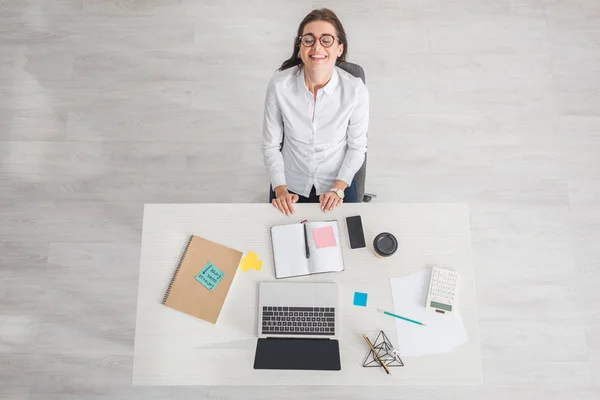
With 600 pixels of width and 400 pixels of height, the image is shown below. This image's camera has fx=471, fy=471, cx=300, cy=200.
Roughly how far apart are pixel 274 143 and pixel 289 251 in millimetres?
495

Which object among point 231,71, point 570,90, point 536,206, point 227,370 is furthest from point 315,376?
point 570,90

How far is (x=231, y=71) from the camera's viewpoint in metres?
2.87

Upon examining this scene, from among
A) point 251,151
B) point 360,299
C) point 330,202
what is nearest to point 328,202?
point 330,202

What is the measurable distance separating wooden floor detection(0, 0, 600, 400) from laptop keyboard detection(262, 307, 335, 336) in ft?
2.67

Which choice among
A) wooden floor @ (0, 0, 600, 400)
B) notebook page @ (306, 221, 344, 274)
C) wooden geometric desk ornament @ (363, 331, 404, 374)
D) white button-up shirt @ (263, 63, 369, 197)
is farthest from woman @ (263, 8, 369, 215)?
wooden floor @ (0, 0, 600, 400)

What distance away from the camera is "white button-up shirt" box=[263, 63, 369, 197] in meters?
1.81

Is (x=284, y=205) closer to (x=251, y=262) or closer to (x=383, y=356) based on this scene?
(x=251, y=262)

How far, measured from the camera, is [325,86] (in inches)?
69.6

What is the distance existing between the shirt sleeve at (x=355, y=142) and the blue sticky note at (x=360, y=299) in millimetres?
506

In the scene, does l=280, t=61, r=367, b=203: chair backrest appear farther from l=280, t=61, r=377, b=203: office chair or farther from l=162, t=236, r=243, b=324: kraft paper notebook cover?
l=162, t=236, r=243, b=324: kraft paper notebook cover

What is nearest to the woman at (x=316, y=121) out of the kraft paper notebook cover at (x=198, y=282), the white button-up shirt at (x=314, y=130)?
the white button-up shirt at (x=314, y=130)

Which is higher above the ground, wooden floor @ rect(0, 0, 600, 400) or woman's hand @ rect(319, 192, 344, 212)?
woman's hand @ rect(319, 192, 344, 212)

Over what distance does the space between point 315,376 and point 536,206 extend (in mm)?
1737

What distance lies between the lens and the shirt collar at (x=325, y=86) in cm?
177
